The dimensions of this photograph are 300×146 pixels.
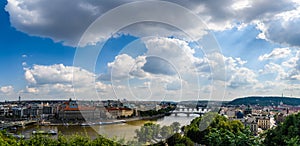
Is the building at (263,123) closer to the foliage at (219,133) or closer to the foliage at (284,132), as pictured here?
the foliage at (219,133)

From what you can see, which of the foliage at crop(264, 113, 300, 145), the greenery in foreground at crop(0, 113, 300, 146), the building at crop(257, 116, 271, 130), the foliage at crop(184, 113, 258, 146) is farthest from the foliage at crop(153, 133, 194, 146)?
the building at crop(257, 116, 271, 130)

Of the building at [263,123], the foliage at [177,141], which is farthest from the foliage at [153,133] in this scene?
the building at [263,123]

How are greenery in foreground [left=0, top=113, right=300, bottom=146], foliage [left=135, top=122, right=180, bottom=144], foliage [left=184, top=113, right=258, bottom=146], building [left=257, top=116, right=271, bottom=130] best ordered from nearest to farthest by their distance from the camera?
greenery in foreground [left=0, top=113, right=300, bottom=146]
foliage [left=184, top=113, right=258, bottom=146]
foliage [left=135, top=122, right=180, bottom=144]
building [left=257, top=116, right=271, bottom=130]

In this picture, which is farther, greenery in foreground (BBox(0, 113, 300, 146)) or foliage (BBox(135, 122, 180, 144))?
foliage (BBox(135, 122, 180, 144))

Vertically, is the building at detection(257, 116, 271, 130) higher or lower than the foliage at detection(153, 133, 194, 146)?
lower

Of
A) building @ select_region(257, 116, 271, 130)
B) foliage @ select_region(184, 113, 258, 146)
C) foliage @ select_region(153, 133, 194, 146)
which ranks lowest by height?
building @ select_region(257, 116, 271, 130)

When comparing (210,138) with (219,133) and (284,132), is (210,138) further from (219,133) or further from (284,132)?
(284,132)

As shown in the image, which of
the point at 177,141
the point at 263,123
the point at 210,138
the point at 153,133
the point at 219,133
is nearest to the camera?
the point at 210,138

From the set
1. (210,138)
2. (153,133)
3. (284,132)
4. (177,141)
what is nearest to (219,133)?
(210,138)

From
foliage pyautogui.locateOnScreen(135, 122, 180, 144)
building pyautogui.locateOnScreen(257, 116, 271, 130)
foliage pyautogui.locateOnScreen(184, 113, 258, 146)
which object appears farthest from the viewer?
building pyautogui.locateOnScreen(257, 116, 271, 130)

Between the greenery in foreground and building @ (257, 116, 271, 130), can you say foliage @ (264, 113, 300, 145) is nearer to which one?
the greenery in foreground

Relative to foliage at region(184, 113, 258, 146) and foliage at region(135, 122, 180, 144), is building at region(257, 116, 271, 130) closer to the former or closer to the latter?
foliage at region(184, 113, 258, 146)

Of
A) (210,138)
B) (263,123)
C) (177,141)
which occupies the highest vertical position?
(210,138)
